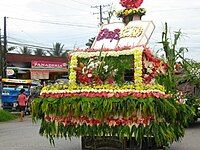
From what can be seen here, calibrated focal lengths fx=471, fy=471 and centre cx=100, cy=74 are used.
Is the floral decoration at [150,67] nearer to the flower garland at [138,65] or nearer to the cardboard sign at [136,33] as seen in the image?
the flower garland at [138,65]

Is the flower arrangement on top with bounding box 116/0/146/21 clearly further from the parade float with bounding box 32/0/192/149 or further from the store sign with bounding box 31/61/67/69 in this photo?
the store sign with bounding box 31/61/67/69

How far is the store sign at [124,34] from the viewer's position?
1200cm

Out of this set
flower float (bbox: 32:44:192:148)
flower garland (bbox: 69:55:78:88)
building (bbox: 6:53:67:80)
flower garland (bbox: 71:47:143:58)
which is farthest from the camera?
building (bbox: 6:53:67:80)

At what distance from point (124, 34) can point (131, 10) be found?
1063 mm

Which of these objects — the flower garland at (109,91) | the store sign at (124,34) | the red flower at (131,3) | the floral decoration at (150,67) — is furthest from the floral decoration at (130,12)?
the flower garland at (109,91)

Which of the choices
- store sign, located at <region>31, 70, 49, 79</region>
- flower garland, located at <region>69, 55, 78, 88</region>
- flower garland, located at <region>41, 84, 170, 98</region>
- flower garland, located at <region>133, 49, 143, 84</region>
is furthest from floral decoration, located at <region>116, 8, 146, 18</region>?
store sign, located at <region>31, 70, 49, 79</region>

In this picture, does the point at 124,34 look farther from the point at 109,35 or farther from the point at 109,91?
the point at 109,91

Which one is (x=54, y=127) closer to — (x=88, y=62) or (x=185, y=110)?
(x=88, y=62)

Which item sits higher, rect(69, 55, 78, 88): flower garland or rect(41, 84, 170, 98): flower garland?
rect(69, 55, 78, 88): flower garland

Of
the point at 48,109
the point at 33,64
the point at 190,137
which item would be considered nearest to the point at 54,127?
the point at 48,109

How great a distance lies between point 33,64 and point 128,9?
115ft

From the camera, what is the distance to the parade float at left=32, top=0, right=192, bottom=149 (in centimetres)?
946

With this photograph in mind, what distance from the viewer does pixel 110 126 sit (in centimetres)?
963

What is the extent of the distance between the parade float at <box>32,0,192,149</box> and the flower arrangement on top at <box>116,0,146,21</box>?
213 cm
